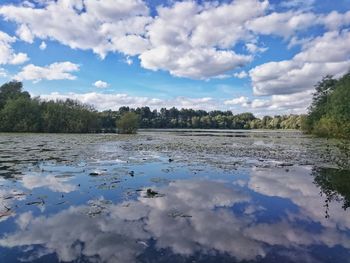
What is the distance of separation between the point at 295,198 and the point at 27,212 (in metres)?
8.29

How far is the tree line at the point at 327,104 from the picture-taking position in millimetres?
53147

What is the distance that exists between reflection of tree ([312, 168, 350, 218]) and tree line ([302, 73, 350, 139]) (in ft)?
125

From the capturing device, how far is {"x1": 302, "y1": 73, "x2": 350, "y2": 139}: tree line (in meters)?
53.1

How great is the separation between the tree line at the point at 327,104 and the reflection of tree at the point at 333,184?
38.2 meters

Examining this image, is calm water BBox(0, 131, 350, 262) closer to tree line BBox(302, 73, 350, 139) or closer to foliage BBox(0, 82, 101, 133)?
tree line BBox(302, 73, 350, 139)

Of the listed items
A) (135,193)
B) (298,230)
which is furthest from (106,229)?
(298,230)

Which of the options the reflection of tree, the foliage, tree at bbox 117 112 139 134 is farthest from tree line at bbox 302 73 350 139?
the foliage

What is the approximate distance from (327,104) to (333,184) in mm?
60588

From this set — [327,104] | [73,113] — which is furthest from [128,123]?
[327,104]

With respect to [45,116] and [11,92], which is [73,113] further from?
[11,92]

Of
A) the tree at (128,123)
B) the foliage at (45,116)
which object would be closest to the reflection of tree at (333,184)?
the tree at (128,123)

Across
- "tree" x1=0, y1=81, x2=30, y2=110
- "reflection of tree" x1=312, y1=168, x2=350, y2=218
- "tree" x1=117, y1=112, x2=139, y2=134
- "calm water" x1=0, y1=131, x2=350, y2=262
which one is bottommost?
"reflection of tree" x1=312, y1=168, x2=350, y2=218

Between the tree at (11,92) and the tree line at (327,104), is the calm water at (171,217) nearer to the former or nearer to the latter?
the tree line at (327,104)

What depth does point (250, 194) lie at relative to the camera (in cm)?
1123
